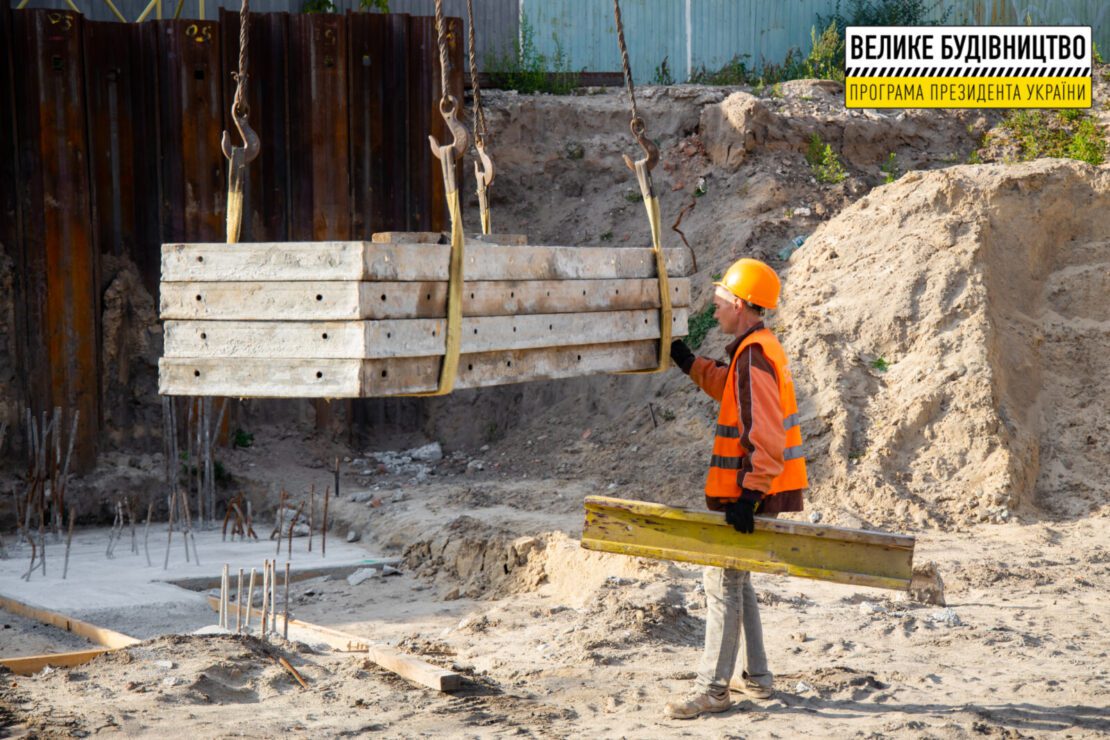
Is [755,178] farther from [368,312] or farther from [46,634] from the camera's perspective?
[368,312]

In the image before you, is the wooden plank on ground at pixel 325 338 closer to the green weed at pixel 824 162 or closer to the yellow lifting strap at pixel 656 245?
the yellow lifting strap at pixel 656 245

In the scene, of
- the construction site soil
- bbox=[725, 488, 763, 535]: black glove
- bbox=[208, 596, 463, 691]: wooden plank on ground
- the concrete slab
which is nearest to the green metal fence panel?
the construction site soil

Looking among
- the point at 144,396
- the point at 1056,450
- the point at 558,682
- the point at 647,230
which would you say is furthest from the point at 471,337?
Result: the point at 647,230

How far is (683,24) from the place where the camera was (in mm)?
17531

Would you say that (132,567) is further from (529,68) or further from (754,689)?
(529,68)

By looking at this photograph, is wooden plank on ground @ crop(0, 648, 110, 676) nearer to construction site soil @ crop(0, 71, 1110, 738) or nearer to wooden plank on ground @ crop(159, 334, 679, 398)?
construction site soil @ crop(0, 71, 1110, 738)

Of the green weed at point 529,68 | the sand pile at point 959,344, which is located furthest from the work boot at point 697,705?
the green weed at point 529,68

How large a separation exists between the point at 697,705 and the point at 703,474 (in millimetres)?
5346

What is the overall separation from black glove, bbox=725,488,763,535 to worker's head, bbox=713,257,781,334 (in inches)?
32.4

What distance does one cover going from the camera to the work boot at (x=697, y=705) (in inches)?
226

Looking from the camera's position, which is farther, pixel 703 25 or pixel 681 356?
pixel 703 25

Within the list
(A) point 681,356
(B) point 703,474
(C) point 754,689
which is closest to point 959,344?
(B) point 703,474

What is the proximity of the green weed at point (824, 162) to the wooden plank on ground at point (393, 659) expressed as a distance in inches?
331

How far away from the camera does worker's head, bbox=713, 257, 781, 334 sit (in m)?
5.81
